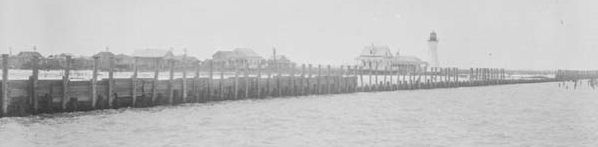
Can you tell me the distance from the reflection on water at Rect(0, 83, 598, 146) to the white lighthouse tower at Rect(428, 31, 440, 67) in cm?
11726

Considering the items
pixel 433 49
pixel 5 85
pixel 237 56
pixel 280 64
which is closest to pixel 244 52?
pixel 237 56

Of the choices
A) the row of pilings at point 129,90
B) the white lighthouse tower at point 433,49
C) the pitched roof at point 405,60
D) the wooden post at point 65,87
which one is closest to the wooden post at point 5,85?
the row of pilings at point 129,90

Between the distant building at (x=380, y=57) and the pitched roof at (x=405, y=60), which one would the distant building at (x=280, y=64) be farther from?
the pitched roof at (x=405, y=60)

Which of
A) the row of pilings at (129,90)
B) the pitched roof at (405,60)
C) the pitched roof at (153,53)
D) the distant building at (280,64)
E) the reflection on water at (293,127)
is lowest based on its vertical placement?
the reflection on water at (293,127)

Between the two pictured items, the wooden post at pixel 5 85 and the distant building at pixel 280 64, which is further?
the distant building at pixel 280 64

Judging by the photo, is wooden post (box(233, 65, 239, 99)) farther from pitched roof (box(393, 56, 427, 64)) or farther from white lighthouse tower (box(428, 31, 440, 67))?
white lighthouse tower (box(428, 31, 440, 67))

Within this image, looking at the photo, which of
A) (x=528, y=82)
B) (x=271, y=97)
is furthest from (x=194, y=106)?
(x=528, y=82)

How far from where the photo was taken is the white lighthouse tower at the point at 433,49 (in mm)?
152750

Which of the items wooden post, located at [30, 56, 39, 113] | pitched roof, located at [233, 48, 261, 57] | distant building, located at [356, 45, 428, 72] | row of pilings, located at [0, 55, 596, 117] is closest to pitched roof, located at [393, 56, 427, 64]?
distant building, located at [356, 45, 428, 72]

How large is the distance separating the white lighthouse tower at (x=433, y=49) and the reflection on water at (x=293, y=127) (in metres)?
117

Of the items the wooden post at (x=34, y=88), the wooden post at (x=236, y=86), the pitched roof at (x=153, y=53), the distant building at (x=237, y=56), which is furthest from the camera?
the distant building at (x=237, y=56)

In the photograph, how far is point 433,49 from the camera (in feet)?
506

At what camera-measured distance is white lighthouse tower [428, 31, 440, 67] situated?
152750 millimetres

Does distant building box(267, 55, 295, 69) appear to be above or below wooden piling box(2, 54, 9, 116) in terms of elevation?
above
